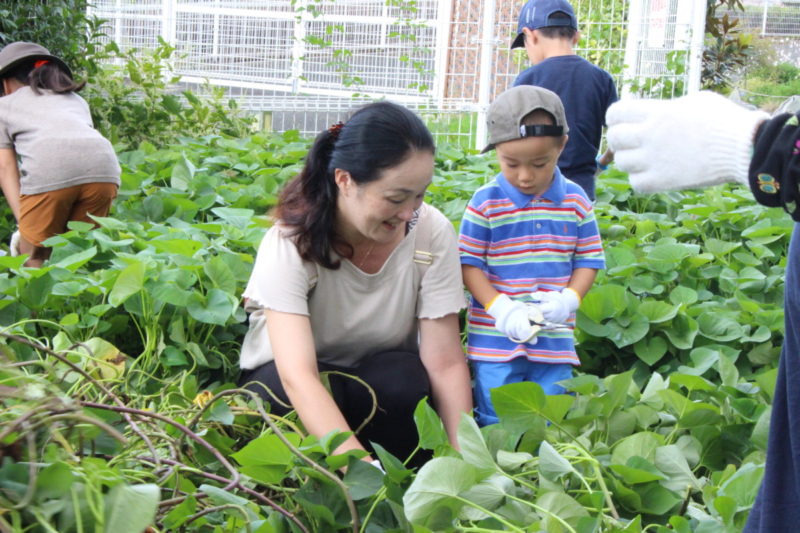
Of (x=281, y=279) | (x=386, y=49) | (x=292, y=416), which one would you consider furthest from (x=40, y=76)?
(x=386, y=49)

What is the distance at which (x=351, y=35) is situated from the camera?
772cm

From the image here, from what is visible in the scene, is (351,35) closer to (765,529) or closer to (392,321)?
(392,321)

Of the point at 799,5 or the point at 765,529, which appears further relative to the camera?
the point at 799,5

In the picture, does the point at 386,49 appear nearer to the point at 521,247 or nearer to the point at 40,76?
the point at 40,76

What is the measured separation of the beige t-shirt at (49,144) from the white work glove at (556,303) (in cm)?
199

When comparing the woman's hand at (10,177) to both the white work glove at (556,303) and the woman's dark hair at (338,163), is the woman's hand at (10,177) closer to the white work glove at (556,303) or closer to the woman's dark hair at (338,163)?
the woman's dark hair at (338,163)

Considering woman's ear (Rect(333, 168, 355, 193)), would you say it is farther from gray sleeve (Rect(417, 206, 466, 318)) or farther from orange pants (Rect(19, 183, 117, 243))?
orange pants (Rect(19, 183, 117, 243))

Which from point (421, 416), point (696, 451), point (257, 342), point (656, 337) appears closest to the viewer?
point (421, 416)

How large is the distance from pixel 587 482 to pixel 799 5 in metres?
24.4

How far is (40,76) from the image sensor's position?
3791 millimetres

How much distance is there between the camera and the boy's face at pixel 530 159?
2.30 meters

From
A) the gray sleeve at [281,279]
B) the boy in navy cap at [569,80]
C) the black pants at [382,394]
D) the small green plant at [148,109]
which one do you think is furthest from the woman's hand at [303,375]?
the small green plant at [148,109]

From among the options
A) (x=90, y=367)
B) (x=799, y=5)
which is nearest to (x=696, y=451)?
(x=90, y=367)

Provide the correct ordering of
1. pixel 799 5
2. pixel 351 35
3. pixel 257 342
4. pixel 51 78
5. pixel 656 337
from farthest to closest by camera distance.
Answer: pixel 799 5, pixel 351 35, pixel 51 78, pixel 656 337, pixel 257 342
